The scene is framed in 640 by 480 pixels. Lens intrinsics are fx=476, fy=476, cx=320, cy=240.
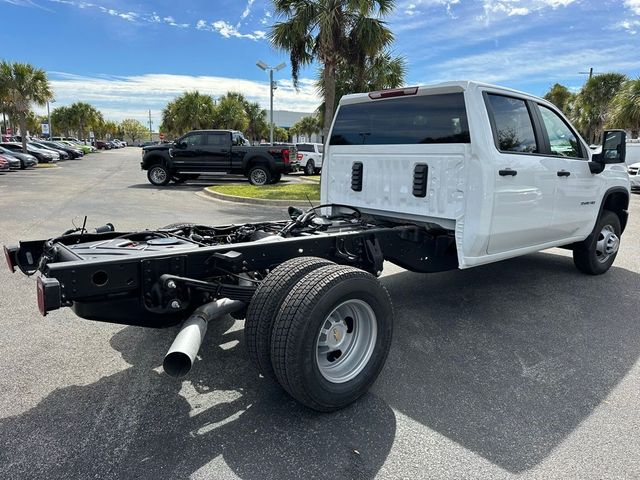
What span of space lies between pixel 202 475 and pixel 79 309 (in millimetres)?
1188

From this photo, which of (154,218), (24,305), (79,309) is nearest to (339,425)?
(79,309)

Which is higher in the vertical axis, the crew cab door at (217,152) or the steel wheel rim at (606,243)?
the crew cab door at (217,152)

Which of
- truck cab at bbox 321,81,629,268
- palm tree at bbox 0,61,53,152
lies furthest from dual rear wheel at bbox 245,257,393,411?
palm tree at bbox 0,61,53,152

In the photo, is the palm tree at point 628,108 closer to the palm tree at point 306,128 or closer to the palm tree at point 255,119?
the palm tree at point 255,119

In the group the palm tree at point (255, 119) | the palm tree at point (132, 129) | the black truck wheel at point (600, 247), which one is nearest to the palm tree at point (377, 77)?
the black truck wheel at point (600, 247)

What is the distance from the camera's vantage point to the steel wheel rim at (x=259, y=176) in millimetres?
18703

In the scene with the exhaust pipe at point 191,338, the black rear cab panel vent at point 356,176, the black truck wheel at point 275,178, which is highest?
the black rear cab panel vent at point 356,176

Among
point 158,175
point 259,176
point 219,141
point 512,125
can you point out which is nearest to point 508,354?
point 512,125

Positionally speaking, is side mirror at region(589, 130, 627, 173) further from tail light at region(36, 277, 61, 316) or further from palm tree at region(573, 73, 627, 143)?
palm tree at region(573, 73, 627, 143)

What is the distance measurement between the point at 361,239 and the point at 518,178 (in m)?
1.64

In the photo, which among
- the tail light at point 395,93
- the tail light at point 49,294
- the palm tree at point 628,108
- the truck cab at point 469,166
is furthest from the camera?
the palm tree at point 628,108

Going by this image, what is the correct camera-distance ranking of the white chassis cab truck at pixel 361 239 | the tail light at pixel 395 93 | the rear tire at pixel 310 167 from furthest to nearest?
the rear tire at pixel 310 167
the tail light at pixel 395 93
the white chassis cab truck at pixel 361 239

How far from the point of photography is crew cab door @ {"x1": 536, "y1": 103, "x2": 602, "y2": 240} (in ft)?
16.0

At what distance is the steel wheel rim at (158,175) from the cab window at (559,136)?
16.3m
